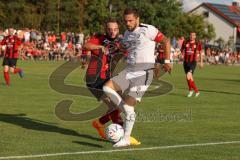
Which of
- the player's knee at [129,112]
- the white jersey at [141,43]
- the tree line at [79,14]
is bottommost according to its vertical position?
the player's knee at [129,112]

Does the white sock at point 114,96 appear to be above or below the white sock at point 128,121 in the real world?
above

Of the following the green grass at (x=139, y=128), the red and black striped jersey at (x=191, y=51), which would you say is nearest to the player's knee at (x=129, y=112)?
the green grass at (x=139, y=128)

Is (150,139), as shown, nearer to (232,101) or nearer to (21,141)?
(21,141)

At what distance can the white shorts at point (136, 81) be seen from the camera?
9.57 meters

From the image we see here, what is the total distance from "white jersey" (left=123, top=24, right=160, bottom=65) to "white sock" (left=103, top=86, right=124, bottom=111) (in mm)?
565

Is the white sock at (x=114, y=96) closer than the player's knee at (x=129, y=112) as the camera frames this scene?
No

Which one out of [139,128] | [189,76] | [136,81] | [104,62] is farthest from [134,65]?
[189,76]

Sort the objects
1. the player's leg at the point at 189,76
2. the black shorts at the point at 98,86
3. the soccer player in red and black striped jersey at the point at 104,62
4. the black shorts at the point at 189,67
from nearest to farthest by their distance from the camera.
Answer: the soccer player in red and black striped jersey at the point at 104,62
the black shorts at the point at 98,86
the player's leg at the point at 189,76
the black shorts at the point at 189,67

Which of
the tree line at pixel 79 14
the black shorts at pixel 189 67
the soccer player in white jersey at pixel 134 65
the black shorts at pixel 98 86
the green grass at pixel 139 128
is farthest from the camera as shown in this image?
the tree line at pixel 79 14

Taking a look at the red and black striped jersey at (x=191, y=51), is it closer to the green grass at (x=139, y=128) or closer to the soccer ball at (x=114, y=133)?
the green grass at (x=139, y=128)

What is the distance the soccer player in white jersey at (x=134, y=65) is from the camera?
367 inches

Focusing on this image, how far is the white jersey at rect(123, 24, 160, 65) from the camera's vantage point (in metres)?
9.39

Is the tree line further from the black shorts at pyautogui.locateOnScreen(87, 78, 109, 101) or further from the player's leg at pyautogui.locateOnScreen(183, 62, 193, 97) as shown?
the black shorts at pyautogui.locateOnScreen(87, 78, 109, 101)

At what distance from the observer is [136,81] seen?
9609 mm
